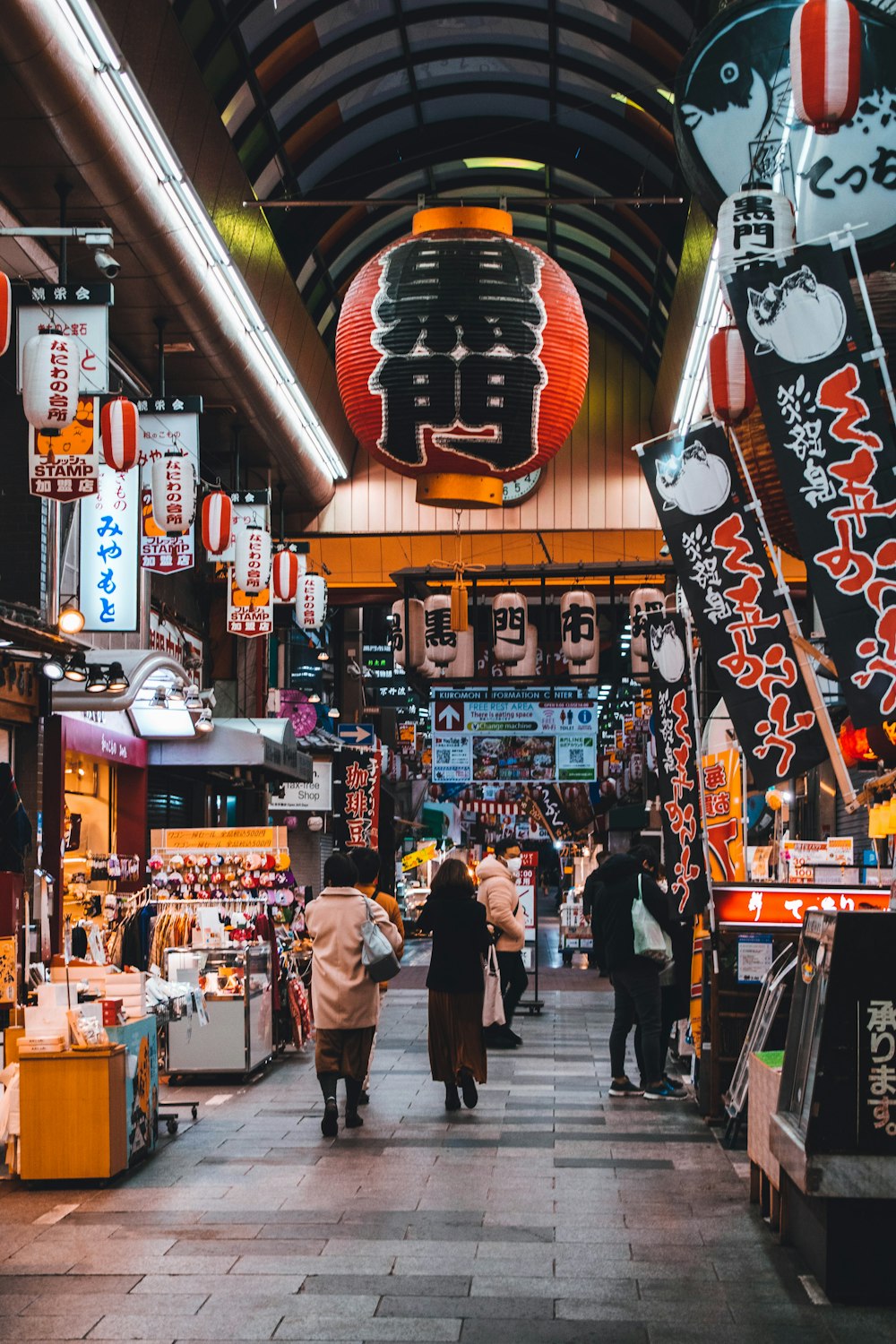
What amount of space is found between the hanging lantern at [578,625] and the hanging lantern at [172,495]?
9.51 meters

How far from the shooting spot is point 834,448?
658cm

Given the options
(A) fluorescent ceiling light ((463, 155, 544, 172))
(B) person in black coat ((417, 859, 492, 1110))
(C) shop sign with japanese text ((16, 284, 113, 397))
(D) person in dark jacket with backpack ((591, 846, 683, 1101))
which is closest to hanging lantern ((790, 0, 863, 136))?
(B) person in black coat ((417, 859, 492, 1110))

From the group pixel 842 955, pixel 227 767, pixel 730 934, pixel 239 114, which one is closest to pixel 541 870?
pixel 227 767

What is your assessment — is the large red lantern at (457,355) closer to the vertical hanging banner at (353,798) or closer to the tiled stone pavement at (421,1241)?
the tiled stone pavement at (421,1241)

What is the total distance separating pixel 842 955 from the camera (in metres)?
5.79

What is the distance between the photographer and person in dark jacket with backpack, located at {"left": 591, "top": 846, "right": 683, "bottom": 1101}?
11172mm

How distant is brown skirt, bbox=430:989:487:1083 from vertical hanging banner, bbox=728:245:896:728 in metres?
5.25

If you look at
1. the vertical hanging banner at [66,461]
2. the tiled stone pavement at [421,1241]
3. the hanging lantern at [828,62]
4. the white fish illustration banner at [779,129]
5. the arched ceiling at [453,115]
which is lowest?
the tiled stone pavement at [421,1241]

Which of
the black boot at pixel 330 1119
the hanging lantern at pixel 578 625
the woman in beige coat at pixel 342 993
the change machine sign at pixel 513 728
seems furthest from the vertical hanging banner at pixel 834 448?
the change machine sign at pixel 513 728

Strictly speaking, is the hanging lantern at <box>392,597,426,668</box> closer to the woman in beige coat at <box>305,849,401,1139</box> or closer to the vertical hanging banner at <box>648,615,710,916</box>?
the vertical hanging banner at <box>648,615,710,916</box>

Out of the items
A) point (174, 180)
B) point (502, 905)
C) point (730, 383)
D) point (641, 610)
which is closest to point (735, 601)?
point (730, 383)

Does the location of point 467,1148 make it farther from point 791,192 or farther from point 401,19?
point 401,19

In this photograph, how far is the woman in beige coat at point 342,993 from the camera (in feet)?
32.8

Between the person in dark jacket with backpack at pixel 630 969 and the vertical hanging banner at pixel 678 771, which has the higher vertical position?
the vertical hanging banner at pixel 678 771
